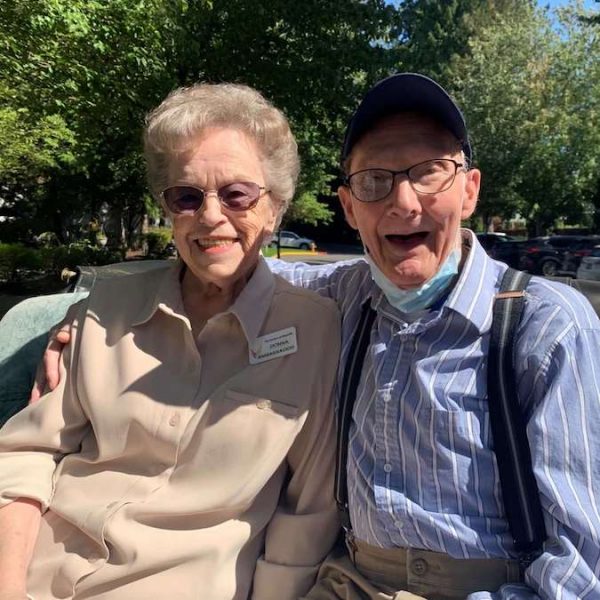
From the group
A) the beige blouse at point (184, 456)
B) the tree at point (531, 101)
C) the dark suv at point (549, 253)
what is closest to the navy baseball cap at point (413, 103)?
the beige blouse at point (184, 456)

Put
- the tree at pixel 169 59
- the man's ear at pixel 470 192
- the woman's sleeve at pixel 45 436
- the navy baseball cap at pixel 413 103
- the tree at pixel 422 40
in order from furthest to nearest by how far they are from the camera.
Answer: the tree at pixel 422 40
the tree at pixel 169 59
the woman's sleeve at pixel 45 436
the man's ear at pixel 470 192
the navy baseball cap at pixel 413 103

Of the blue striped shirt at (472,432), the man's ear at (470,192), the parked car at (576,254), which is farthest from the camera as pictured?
the parked car at (576,254)

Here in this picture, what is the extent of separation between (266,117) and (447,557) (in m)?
1.50

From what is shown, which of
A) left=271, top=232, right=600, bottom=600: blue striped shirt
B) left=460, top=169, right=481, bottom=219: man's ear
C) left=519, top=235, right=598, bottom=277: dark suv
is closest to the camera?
left=271, top=232, right=600, bottom=600: blue striped shirt

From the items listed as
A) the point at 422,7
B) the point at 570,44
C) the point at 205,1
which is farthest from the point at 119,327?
the point at 570,44

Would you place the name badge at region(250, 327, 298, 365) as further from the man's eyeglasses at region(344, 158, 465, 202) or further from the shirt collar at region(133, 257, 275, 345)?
the man's eyeglasses at region(344, 158, 465, 202)

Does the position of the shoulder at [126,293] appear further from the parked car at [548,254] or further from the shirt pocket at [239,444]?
the parked car at [548,254]

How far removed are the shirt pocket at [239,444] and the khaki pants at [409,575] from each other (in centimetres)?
36

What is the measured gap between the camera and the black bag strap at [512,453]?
1.58m

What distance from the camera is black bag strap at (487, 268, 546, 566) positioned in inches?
62.4

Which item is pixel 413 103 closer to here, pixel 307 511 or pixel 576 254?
pixel 307 511

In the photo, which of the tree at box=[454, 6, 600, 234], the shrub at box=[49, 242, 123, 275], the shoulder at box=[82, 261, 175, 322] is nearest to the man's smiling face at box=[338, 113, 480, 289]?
the shoulder at box=[82, 261, 175, 322]

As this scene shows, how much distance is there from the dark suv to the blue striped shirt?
77.5 ft

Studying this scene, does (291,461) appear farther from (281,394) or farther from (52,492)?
(52,492)
